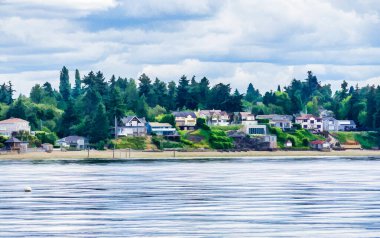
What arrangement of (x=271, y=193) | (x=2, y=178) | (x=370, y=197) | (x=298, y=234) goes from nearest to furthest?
1. (x=298, y=234)
2. (x=370, y=197)
3. (x=271, y=193)
4. (x=2, y=178)

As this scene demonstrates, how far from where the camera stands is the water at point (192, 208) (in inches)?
2120

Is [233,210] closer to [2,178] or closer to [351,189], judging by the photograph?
[351,189]

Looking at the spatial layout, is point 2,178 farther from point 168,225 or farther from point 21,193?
point 168,225

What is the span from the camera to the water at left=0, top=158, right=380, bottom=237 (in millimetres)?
53844

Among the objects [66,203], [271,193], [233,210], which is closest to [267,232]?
[233,210]

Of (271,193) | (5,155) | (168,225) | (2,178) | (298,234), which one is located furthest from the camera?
(5,155)

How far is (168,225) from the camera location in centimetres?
5616

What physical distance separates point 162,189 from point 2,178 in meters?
28.5

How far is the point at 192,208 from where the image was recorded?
6600 centimetres

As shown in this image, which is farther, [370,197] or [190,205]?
[370,197]

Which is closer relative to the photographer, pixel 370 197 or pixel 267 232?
pixel 267 232

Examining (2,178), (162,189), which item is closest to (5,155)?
(2,178)

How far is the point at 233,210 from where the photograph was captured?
64.5 m

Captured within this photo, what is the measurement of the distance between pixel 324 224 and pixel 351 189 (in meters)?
28.4
